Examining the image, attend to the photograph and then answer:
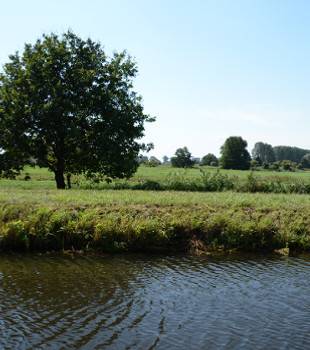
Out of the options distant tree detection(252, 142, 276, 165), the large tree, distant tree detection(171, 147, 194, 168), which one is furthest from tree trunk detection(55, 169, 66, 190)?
distant tree detection(252, 142, 276, 165)

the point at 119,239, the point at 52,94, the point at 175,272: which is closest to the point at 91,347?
the point at 175,272

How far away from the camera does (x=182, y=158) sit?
116 metres

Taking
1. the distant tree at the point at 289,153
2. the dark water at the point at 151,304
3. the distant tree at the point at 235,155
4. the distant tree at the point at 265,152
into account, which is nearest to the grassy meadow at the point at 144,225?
the dark water at the point at 151,304

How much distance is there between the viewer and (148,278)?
14.1 m

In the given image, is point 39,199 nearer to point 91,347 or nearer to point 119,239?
point 119,239

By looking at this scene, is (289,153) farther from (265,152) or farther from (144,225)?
(144,225)

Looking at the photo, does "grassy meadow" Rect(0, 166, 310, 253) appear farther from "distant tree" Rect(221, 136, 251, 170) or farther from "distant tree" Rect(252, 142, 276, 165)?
"distant tree" Rect(252, 142, 276, 165)

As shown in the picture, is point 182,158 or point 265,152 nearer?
point 182,158

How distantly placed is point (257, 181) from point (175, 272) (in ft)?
75.9

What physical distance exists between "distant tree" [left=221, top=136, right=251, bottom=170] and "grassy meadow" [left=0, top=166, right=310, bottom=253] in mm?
90378

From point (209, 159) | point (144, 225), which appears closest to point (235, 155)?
point (209, 159)

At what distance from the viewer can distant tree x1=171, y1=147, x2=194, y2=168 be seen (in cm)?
11512

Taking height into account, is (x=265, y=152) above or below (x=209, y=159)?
above

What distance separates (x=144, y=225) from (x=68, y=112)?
51.3ft
